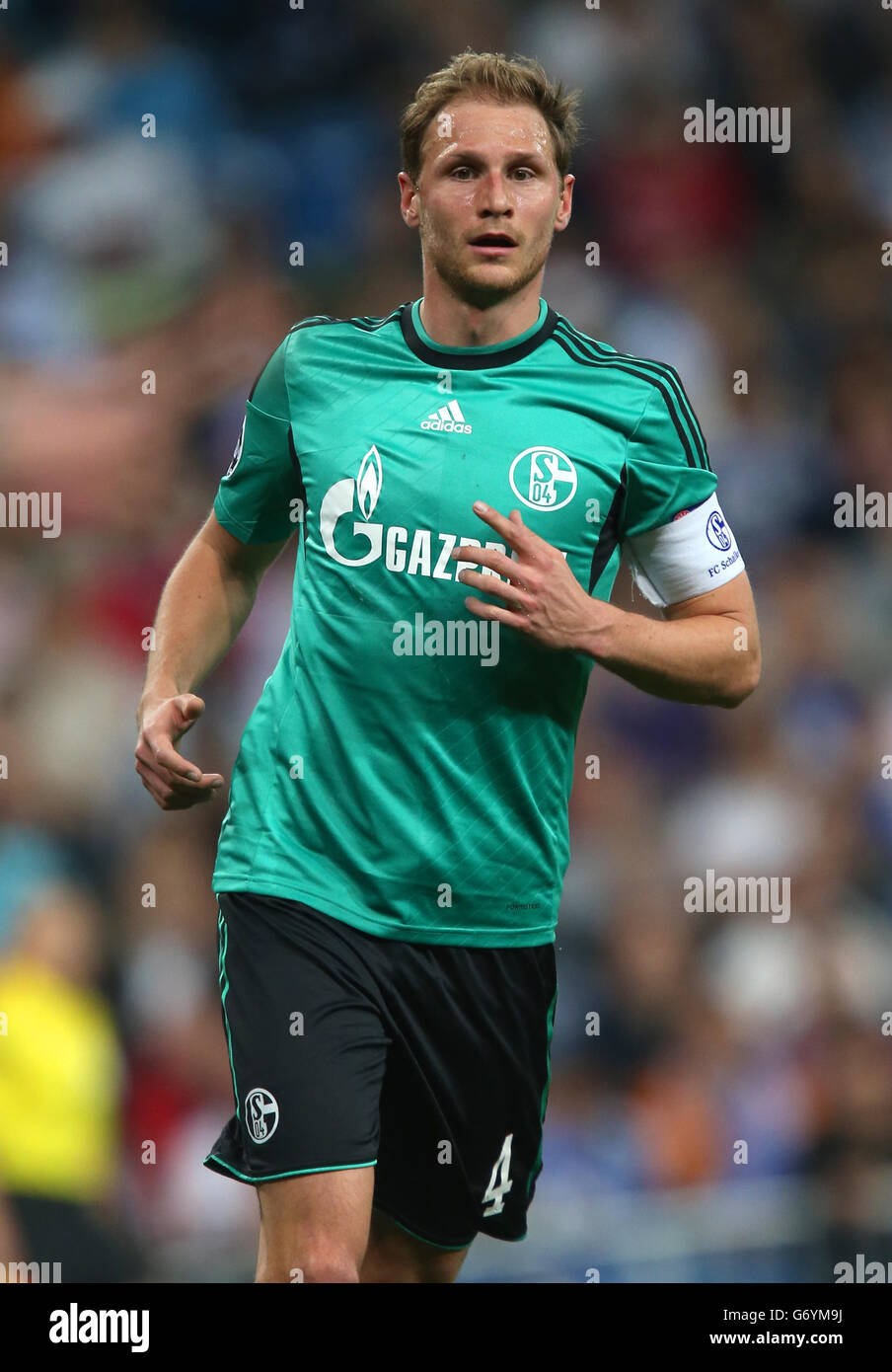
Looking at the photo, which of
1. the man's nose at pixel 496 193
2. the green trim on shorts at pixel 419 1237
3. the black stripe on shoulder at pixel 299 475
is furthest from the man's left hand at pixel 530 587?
the green trim on shorts at pixel 419 1237

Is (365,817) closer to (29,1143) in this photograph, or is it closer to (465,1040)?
→ (465,1040)

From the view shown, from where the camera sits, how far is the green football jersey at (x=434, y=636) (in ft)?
11.5

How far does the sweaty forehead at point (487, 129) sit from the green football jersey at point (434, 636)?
15.6 inches

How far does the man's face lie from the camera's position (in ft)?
11.8

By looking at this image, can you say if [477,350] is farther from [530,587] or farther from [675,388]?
[530,587]

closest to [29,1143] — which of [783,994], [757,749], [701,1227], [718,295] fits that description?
[701,1227]

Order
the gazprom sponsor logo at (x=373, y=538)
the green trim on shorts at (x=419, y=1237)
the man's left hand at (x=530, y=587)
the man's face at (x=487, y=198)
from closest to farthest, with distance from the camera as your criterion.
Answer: the man's left hand at (x=530, y=587)
the gazprom sponsor logo at (x=373, y=538)
the man's face at (x=487, y=198)
the green trim on shorts at (x=419, y=1237)

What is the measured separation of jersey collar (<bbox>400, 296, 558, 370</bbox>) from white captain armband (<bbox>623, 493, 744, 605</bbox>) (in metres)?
0.47

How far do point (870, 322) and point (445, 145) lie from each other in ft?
15.6

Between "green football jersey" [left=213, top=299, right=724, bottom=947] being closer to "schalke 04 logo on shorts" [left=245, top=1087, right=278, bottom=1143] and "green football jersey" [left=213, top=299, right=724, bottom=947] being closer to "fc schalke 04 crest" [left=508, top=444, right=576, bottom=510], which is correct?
"fc schalke 04 crest" [left=508, top=444, right=576, bottom=510]

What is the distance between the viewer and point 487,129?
12.0 ft

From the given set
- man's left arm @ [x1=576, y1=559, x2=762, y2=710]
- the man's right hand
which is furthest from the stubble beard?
the man's right hand

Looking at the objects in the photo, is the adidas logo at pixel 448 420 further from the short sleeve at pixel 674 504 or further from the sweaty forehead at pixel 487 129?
the sweaty forehead at pixel 487 129

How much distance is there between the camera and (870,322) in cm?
799
